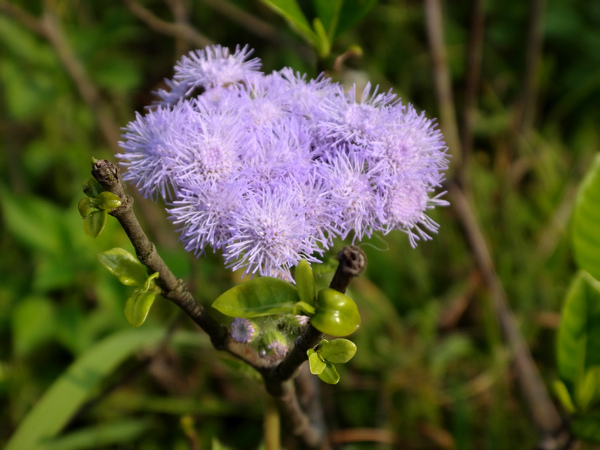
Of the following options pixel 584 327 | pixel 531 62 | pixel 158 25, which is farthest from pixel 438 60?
pixel 584 327

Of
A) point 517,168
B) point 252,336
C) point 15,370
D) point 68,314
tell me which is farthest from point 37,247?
point 517,168

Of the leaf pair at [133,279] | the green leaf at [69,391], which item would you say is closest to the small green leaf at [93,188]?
the leaf pair at [133,279]

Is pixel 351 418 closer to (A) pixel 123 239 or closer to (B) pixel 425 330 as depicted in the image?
(B) pixel 425 330

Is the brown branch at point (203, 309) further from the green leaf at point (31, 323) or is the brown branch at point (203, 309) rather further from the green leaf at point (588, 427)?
the green leaf at point (31, 323)

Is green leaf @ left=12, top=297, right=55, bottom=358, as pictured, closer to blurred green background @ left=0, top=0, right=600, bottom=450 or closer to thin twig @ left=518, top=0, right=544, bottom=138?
blurred green background @ left=0, top=0, right=600, bottom=450

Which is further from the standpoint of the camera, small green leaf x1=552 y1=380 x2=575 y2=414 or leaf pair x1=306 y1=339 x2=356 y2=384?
small green leaf x1=552 y1=380 x2=575 y2=414

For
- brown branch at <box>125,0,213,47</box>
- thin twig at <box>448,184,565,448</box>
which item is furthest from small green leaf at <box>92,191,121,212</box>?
thin twig at <box>448,184,565,448</box>
